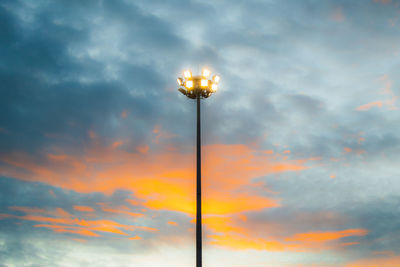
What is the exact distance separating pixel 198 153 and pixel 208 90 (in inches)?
131

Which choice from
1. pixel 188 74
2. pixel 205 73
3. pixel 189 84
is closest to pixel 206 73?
pixel 205 73

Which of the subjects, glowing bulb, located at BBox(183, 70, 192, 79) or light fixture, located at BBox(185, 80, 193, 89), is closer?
light fixture, located at BBox(185, 80, 193, 89)

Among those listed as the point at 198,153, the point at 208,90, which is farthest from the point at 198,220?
the point at 208,90

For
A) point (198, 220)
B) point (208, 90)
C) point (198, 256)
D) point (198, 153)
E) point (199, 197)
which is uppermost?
point (208, 90)

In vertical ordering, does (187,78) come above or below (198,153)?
above

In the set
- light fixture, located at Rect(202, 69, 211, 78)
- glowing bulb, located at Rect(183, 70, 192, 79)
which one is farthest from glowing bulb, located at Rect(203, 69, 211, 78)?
glowing bulb, located at Rect(183, 70, 192, 79)

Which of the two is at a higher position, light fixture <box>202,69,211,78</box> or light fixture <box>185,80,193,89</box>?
light fixture <box>202,69,211,78</box>

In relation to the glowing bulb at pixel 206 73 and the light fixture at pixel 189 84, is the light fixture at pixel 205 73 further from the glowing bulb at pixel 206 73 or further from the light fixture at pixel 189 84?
the light fixture at pixel 189 84

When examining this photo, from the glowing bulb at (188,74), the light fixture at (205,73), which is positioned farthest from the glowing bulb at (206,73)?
the glowing bulb at (188,74)

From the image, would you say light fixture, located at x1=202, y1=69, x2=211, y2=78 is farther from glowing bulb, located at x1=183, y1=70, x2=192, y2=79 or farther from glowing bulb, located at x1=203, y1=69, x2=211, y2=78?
glowing bulb, located at x1=183, y1=70, x2=192, y2=79

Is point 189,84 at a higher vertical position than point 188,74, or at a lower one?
lower

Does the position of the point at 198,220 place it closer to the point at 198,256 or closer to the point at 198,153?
the point at 198,256

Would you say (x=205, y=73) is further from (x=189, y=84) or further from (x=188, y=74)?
(x=189, y=84)

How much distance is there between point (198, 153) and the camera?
55.3 feet
